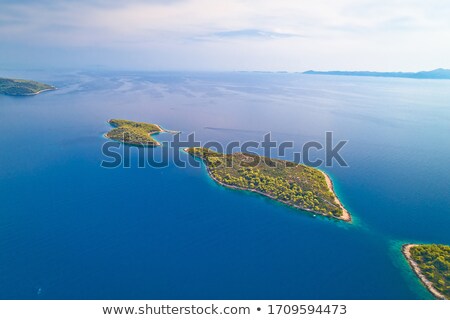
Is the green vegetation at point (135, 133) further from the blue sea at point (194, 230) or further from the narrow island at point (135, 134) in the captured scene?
the blue sea at point (194, 230)

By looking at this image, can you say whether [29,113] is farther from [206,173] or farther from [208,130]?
[206,173]

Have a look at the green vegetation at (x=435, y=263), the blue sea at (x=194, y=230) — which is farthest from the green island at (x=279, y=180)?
the green vegetation at (x=435, y=263)

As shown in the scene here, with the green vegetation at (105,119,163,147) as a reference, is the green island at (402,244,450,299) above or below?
below

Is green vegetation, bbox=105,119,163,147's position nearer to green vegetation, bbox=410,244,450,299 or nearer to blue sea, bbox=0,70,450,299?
blue sea, bbox=0,70,450,299

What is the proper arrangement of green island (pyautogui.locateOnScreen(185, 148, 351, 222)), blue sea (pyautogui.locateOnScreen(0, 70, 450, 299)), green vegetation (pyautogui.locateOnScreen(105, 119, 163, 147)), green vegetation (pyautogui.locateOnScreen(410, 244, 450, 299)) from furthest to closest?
green vegetation (pyautogui.locateOnScreen(105, 119, 163, 147)) → green island (pyautogui.locateOnScreen(185, 148, 351, 222)) → green vegetation (pyautogui.locateOnScreen(410, 244, 450, 299)) → blue sea (pyautogui.locateOnScreen(0, 70, 450, 299))

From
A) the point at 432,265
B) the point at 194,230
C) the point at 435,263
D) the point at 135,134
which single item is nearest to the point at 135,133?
the point at 135,134

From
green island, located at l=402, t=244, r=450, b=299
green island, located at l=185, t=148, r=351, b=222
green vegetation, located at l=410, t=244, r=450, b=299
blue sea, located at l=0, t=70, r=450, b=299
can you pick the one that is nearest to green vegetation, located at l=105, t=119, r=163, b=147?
blue sea, located at l=0, t=70, r=450, b=299
